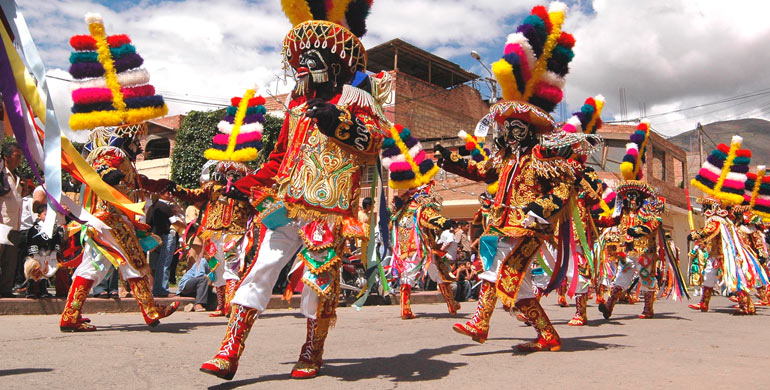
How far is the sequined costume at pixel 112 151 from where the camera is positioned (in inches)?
217

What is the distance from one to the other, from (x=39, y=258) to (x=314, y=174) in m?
5.99

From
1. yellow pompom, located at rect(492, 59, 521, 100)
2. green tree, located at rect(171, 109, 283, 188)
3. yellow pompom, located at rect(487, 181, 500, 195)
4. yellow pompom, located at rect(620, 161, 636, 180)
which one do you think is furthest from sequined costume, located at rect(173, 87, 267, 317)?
green tree, located at rect(171, 109, 283, 188)

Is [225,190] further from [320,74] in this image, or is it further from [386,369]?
[386,369]

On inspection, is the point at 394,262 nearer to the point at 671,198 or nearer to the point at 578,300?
the point at 578,300

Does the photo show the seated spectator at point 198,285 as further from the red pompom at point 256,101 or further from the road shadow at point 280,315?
the red pompom at point 256,101

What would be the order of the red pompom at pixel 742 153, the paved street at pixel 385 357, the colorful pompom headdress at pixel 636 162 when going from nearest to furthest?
the paved street at pixel 385 357 → the colorful pompom headdress at pixel 636 162 → the red pompom at pixel 742 153

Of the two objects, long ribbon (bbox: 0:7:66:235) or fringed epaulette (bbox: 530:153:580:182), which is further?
fringed epaulette (bbox: 530:153:580:182)

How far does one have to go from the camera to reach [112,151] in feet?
18.5

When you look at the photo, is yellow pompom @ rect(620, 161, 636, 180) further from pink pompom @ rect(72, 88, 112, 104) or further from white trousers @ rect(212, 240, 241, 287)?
pink pompom @ rect(72, 88, 112, 104)

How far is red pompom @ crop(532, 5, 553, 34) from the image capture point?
5242 millimetres

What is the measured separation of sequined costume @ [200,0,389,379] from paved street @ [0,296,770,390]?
0.42 meters

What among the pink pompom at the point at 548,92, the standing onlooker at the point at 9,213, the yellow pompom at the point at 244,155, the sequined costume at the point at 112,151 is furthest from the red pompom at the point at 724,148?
the standing onlooker at the point at 9,213

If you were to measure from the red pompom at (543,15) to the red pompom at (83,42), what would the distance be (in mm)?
4136

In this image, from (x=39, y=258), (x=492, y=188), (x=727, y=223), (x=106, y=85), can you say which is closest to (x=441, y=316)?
(x=492, y=188)
